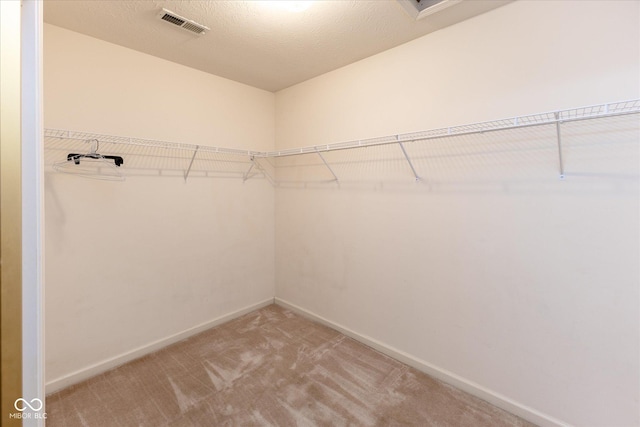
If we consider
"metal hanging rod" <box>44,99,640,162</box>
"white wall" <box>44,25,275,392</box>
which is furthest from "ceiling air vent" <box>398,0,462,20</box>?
"white wall" <box>44,25,275,392</box>

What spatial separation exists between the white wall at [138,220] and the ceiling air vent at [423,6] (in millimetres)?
1846

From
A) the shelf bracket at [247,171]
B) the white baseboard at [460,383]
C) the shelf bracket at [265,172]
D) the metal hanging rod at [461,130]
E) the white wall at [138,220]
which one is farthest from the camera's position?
the shelf bracket at [265,172]

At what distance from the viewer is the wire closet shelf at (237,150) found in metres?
1.55

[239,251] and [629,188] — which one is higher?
[629,188]

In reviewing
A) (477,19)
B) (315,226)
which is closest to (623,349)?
(477,19)

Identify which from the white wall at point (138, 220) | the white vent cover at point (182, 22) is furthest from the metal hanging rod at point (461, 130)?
the white vent cover at point (182, 22)

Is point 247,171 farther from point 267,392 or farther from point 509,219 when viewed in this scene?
point 509,219

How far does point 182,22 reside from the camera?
75.8 inches

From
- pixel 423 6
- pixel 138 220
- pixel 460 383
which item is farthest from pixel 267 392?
pixel 423 6

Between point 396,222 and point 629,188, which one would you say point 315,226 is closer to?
point 396,222

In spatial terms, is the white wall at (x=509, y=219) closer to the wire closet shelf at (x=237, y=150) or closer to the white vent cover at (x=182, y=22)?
the wire closet shelf at (x=237, y=150)

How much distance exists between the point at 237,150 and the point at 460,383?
267cm

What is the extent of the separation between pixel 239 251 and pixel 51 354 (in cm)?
158

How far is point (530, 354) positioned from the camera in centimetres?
178
